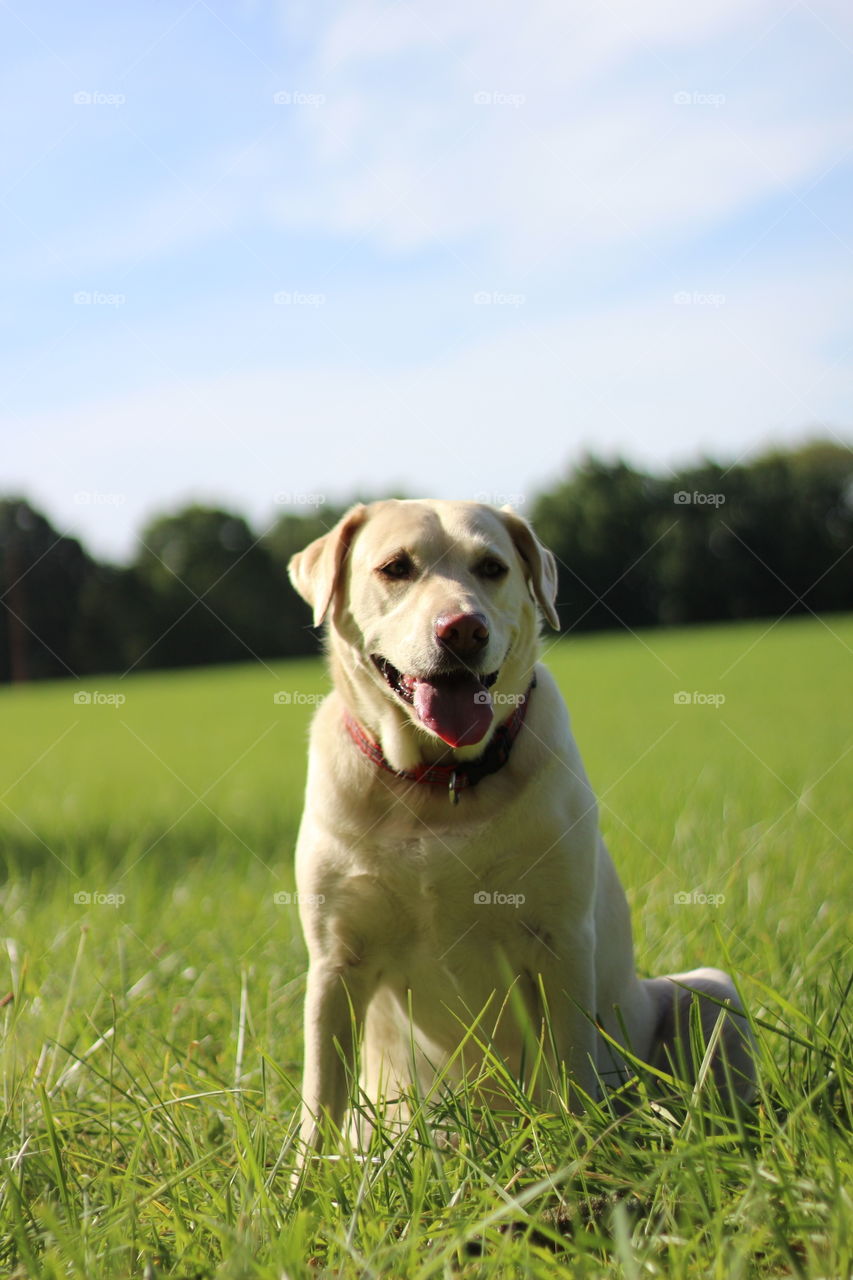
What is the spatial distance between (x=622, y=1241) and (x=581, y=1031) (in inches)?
50.9

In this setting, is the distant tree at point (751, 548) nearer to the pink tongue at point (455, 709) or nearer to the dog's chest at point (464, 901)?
the pink tongue at point (455, 709)

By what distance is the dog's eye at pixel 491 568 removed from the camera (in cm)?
318

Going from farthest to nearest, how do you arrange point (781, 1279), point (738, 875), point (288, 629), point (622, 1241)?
point (288, 629)
point (738, 875)
point (781, 1279)
point (622, 1241)

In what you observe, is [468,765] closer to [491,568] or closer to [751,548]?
[491,568]

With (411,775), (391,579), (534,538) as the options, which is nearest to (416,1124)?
(411,775)

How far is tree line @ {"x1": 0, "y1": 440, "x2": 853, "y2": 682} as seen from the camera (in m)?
32.7

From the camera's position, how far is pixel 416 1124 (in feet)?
6.93

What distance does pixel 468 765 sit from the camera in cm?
303

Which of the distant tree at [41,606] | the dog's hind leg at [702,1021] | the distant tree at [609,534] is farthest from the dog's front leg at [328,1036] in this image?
the distant tree at [41,606]

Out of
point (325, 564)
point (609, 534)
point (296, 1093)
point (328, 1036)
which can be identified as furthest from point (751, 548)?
point (296, 1093)

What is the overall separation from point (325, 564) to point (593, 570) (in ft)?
87.9

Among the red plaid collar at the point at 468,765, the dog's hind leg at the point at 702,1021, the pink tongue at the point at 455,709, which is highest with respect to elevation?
the pink tongue at the point at 455,709

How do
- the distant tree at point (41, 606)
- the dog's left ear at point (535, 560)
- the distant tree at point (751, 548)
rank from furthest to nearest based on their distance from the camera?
1. the distant tree at point (41, 606)
2. the distant tree at point (751, 548)
3. the dog's left ear at point (535, 560)

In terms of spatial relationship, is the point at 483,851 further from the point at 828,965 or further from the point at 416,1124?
the point at 828,965
